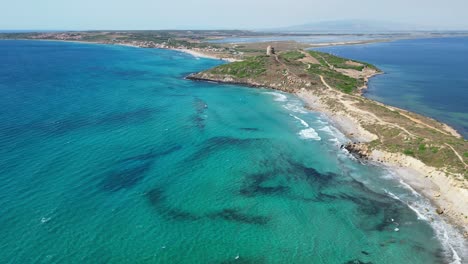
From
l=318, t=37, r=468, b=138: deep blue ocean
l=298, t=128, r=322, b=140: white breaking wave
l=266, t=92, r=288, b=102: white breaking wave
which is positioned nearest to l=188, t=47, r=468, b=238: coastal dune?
l=266, t=92, r=288, b=102: white breaking wave

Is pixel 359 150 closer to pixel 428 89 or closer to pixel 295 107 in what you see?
pixel 295 107

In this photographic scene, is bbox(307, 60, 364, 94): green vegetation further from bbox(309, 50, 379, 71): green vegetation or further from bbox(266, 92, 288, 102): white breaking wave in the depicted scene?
bbox(266, 92, 288, 102): white breaking wave

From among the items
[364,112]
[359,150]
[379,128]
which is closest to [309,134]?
[359,150]

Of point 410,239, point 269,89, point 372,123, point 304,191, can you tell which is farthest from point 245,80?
point 410,239

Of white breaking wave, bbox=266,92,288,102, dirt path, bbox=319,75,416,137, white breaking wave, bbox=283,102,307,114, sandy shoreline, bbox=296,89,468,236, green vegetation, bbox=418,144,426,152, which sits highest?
dirt path, bbox=319,75,416,137

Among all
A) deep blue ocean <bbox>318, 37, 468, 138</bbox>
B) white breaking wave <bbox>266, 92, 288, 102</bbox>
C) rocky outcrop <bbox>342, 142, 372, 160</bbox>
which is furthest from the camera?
white breaking wave <bbox>266, 92, 288, 102</bbox>

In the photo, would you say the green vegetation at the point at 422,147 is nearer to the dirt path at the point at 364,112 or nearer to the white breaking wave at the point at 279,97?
the dirt path at the point at 364,112
